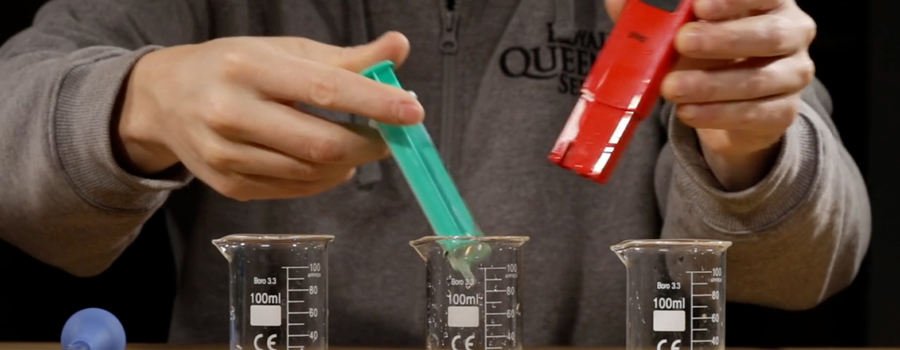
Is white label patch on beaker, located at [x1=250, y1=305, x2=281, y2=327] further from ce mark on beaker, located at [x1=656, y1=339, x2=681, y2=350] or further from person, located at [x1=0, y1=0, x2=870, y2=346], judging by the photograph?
ce mark on beaker, located at [x1=656, y1=339, x2=681, y2=350]

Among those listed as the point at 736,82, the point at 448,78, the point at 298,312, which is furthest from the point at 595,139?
the point at 448,78

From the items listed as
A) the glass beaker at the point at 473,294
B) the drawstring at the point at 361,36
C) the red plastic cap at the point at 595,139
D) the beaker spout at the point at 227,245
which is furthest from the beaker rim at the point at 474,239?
the drawstring at the point at 361,36

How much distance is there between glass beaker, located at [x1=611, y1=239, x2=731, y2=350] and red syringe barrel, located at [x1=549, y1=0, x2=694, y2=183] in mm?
104

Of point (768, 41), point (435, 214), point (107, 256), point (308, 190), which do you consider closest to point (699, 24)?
point (768, 41)

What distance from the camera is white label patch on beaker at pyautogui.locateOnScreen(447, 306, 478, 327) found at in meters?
1.12

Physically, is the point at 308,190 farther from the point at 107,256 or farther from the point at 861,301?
the point at 861,301

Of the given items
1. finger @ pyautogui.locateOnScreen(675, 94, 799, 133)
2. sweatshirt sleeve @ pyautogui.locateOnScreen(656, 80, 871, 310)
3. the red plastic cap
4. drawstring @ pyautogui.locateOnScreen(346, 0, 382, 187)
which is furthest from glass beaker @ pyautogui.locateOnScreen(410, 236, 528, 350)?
drawstring @ pyautogui.locateOnScreen(346, 0, 382, 187)

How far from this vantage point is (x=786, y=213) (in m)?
1.39

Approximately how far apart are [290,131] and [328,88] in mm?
69

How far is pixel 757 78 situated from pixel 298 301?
21.8 inches

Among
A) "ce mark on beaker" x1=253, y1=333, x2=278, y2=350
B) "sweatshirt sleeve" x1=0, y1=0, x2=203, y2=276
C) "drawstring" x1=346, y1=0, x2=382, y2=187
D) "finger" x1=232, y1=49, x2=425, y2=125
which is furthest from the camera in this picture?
"drawstring" x1=346, y1=0, x2=382, y2=187

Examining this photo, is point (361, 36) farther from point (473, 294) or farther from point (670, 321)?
point (670, 321)

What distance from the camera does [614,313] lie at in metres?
1.73

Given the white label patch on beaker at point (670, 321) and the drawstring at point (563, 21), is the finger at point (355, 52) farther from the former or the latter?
the drawstring at point (563, 21)
